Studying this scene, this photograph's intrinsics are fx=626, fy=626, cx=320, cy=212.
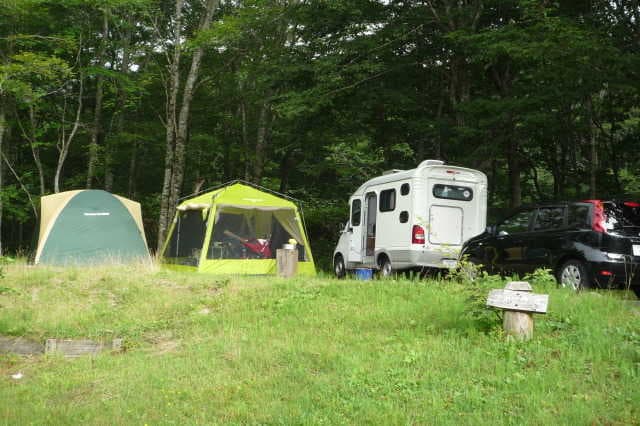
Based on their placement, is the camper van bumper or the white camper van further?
the white camper van

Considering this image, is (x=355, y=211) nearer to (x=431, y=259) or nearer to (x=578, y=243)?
(x=431, y=259)

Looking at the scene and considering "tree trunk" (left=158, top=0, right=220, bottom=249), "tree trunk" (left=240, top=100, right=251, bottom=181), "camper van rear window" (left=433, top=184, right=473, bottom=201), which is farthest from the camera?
"tree trunk" (left=240, top=100, right=251, bottom=181)

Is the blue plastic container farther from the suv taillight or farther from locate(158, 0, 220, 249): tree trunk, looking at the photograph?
locate(158, 0, 220, 249): tree trunk

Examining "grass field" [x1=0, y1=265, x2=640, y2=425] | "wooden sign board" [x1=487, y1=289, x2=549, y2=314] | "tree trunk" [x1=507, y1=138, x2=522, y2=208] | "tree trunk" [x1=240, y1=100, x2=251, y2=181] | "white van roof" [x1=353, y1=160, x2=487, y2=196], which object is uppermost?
"tree trunk" [x1=240, y1=100, x2=251, y2=181]

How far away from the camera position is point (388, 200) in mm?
13547

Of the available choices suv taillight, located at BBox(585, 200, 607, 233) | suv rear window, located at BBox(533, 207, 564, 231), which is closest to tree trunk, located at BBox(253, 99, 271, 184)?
suv rear window, located at BBox(533, 207, 564, 231)

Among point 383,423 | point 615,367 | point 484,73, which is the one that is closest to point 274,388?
point 383,423

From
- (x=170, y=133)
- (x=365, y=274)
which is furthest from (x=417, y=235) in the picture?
(x=170, y=133)

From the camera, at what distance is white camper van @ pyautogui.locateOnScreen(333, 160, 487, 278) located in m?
12.4

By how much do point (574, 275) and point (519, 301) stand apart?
Result: 3465mm

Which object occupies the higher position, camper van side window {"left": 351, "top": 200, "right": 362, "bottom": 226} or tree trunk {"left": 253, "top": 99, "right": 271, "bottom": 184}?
tree trunk {"left": 253, "top": 99, "right": 271, "bottom": 184}

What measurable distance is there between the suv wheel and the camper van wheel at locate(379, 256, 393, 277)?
4626 millimetres

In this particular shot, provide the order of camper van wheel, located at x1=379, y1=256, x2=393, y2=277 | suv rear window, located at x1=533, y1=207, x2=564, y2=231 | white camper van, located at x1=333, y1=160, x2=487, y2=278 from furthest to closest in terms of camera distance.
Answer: camper van wheel, located at x1=379, y1=256, x2=393, y2=277 < white camper van, located at x1=333, y1=160, x2=487, y2=278 < suv rear window, located at x1=533, y1=207, x2=564, y2=231

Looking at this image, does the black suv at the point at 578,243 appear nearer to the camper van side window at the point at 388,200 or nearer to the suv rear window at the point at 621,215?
the suv rear window at the point at 621,215
